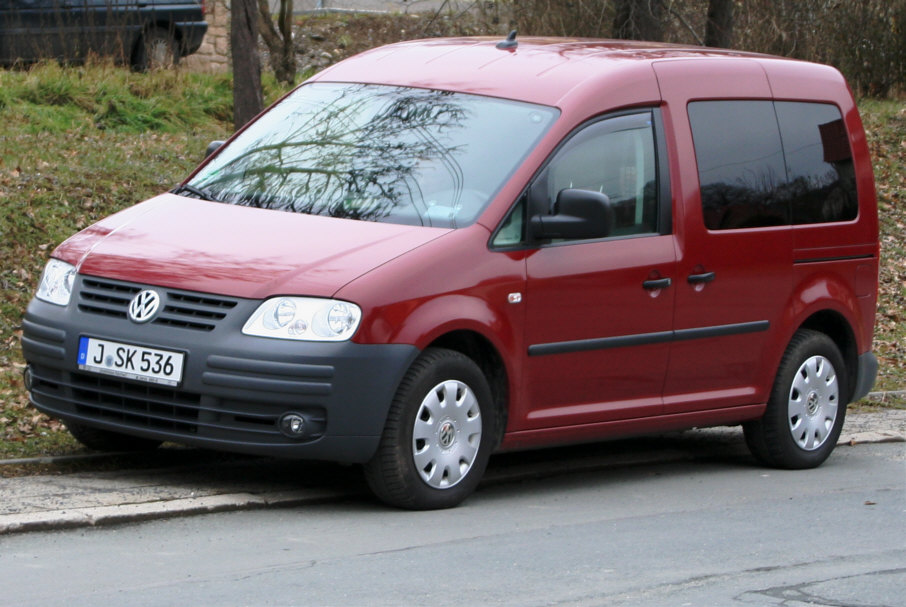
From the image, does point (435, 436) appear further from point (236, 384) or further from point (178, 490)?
point (178, 490)

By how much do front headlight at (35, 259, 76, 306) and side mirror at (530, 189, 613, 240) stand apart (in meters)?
2.11

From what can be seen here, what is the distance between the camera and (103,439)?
760 cm

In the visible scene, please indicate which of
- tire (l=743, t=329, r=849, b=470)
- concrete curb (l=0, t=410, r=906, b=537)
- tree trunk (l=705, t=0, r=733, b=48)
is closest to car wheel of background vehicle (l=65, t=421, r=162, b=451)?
concrete curb (l=0, t=410, r=906, b=537)

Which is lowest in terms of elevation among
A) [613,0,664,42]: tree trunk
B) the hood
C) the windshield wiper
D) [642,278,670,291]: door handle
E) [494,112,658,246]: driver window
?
[642,278,670,291]: door handle

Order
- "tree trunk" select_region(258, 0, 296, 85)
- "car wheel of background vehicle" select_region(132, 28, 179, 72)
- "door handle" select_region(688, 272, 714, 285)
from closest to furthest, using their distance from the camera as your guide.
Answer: "door handle" select_region(688, 272, 714, 285) < "car wheel of background vehicle" select_region(132, 28, 179, 72) < "tree trunk" select_region(258, 0, 296, 85)

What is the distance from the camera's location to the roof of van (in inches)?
310

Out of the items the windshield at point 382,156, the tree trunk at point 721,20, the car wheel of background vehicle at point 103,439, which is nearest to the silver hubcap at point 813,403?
the windshield at point 382,156

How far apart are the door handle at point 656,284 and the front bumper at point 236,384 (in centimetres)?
159

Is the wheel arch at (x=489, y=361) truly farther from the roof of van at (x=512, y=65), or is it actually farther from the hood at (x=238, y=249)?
the roof of van at (x=512, y=65)

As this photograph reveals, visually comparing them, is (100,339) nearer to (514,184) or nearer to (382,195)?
(382,195)

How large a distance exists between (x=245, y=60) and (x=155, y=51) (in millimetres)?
3944

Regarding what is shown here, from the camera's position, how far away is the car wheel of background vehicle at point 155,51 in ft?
58.0

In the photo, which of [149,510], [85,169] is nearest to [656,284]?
[149,510]

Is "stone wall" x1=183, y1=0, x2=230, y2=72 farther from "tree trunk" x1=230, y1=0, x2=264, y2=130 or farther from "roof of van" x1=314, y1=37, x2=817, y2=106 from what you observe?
"roof of van" x1=314, y1=37, x2=817, y2=106
